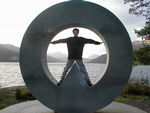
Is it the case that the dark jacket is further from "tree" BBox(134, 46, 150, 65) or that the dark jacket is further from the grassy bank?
"tree" BBox(134, 46, 150, 65)

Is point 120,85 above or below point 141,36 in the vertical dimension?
below

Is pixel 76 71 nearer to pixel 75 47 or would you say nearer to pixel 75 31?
pixel 75 47

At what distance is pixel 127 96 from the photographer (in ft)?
42.7

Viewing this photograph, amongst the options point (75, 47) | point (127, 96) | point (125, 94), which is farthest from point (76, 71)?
point (125, 94)

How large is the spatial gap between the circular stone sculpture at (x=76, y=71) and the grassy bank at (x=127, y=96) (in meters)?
4.47

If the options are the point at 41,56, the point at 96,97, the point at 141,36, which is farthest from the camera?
the point at 141,36

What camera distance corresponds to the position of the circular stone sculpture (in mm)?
6039

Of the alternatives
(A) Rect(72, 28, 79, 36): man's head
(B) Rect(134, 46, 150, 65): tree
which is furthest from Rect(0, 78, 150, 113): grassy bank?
(A) Rect(72, 28, 79, 36): man's head

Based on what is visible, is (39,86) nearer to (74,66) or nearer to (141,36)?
(74,66)

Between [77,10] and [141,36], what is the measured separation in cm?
797

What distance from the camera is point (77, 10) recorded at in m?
6.36

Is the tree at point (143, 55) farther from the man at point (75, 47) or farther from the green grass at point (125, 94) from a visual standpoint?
the man at point (75, 47)

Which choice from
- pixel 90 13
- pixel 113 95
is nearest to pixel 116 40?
pixel 90 13

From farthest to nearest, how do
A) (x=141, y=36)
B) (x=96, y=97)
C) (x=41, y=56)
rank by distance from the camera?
1. (x=141, y=36)
2. (x=41, y=56)
3. (x=96, y=97)
